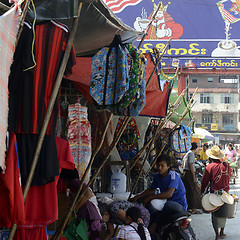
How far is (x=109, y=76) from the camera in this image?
4000mm

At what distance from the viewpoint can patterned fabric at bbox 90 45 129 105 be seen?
12.9ft

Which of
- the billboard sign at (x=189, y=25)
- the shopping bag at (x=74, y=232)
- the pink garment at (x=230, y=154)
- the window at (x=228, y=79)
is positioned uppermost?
the window at (x=228, y=79)

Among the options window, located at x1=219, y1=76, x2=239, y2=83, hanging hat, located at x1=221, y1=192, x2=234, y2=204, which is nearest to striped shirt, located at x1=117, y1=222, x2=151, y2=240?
hanging hat, located at x1=221, y1=192, x2=234, y2=204

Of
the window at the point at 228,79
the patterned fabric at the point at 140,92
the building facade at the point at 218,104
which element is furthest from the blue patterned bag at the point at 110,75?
the window at the point at 228,79

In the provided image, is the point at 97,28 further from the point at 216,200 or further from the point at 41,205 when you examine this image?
the point at 216,200

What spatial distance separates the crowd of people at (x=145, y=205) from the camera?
4.17m

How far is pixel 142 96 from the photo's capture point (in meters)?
4.31

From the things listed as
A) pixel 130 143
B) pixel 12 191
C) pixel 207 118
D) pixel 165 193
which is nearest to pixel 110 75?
pixel 12 191

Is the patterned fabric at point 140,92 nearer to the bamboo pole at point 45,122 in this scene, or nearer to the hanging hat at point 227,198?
the bamboo pole at point 45,122

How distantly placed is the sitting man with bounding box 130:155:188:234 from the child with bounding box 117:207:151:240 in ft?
2.74

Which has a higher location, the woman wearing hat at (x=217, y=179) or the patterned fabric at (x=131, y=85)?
the patterned fabric at (x=131, y=85)

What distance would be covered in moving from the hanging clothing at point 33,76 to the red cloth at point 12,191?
0.18m

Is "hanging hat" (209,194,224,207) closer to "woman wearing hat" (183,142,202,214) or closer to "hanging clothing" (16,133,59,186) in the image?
"woman wearing hat" (183,142,202,214)

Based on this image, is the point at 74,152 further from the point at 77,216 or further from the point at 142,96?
the point at 142,96
